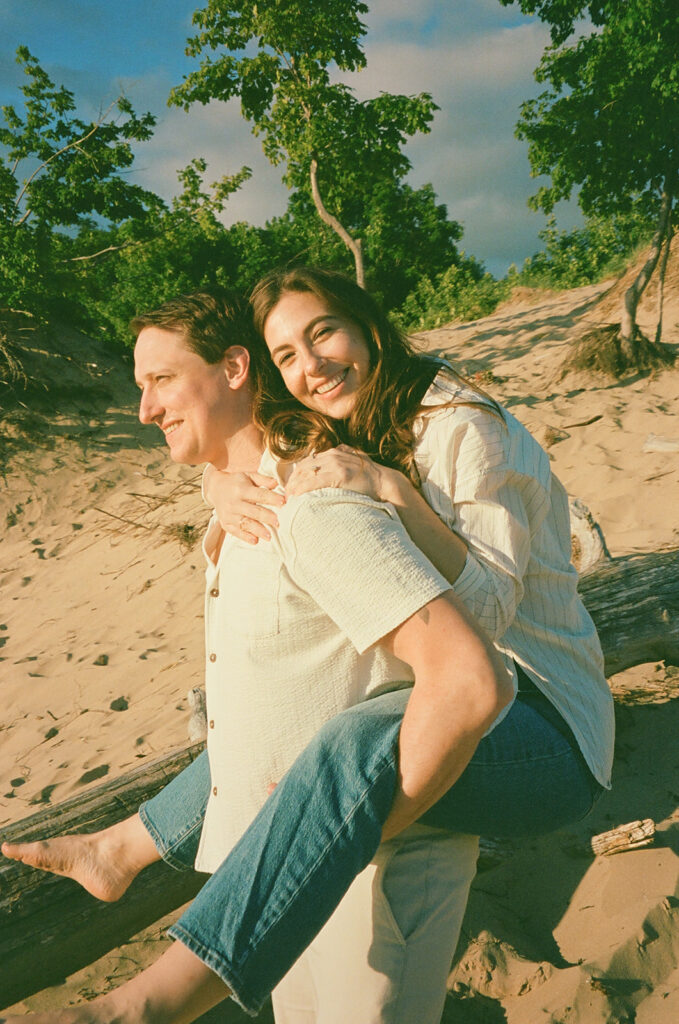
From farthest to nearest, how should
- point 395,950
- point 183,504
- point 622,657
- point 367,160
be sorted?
1. point 367,160
2. point 183,504
3. point 622,657
4. point 395,950

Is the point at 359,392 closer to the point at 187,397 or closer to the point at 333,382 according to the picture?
the point at 333,382

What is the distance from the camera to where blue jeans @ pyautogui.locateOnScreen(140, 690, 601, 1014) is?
1438 millimetres

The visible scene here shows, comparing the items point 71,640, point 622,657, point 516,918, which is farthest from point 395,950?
point 71,640

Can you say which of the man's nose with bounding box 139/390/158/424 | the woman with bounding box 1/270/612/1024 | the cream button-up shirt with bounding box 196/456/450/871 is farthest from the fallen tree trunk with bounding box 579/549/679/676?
the man's nose with bounding box 139/390/158/424

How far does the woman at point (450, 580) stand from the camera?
151cm

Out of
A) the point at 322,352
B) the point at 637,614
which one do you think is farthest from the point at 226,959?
the point at 637,614

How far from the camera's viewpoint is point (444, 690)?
148cm

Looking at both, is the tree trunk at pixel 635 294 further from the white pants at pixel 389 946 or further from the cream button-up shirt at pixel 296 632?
the white pants at pixel 389 946

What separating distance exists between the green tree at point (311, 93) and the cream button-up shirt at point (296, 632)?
8.02m

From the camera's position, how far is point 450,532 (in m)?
1.79

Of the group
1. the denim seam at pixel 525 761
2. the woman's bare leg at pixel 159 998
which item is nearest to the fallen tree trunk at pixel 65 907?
the woman's bare leg at pixel 159 998

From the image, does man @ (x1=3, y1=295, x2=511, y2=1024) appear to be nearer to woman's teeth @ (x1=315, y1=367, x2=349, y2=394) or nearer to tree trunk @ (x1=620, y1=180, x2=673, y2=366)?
woman's teeth @ (x1=315, y1=367, x2=349, y2=394)

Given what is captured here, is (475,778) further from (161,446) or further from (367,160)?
(367,160)

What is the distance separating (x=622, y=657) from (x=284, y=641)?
188 cm
